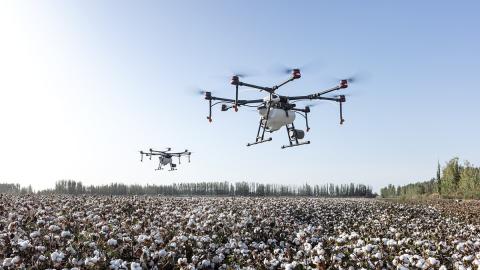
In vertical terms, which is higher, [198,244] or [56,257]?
[56,257]

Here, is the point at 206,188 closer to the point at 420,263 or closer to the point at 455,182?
the point at 455,182

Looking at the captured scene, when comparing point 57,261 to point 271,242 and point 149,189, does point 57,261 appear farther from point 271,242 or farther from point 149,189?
point 149,189

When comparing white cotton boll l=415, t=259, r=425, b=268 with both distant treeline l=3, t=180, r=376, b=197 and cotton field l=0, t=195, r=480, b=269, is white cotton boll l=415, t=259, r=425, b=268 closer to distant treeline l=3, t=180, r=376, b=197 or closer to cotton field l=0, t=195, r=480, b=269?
cotton field l=0, t=195, r=480, b=269

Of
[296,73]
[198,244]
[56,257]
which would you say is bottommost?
[198,244]

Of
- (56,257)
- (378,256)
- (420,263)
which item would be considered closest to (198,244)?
(56,257)

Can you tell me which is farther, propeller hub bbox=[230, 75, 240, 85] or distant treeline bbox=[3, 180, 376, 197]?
distant treeline bbox=[3, 180, 376, 197]

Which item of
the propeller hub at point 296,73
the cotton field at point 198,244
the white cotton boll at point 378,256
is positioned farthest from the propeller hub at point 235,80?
the white cotton boll at point 378,256

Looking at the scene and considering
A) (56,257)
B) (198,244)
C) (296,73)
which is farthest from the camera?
(296,73)

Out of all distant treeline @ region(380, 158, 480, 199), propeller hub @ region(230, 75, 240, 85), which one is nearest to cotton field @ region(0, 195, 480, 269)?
propeller hub @ region(230, 75, 240, 85)

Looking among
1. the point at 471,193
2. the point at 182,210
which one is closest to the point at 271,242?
the point at 182,210

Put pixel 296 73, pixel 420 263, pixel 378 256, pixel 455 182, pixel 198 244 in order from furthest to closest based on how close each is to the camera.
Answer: pixel 455 182, pixel 296 73, pixel 198 244, pixel 378 256, pixel 420 263

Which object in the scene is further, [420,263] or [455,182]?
[455,182]

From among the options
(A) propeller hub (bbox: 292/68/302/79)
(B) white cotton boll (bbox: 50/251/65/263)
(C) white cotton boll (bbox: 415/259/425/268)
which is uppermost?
(A) propeller hub (bbox: 292/68/302/79)
